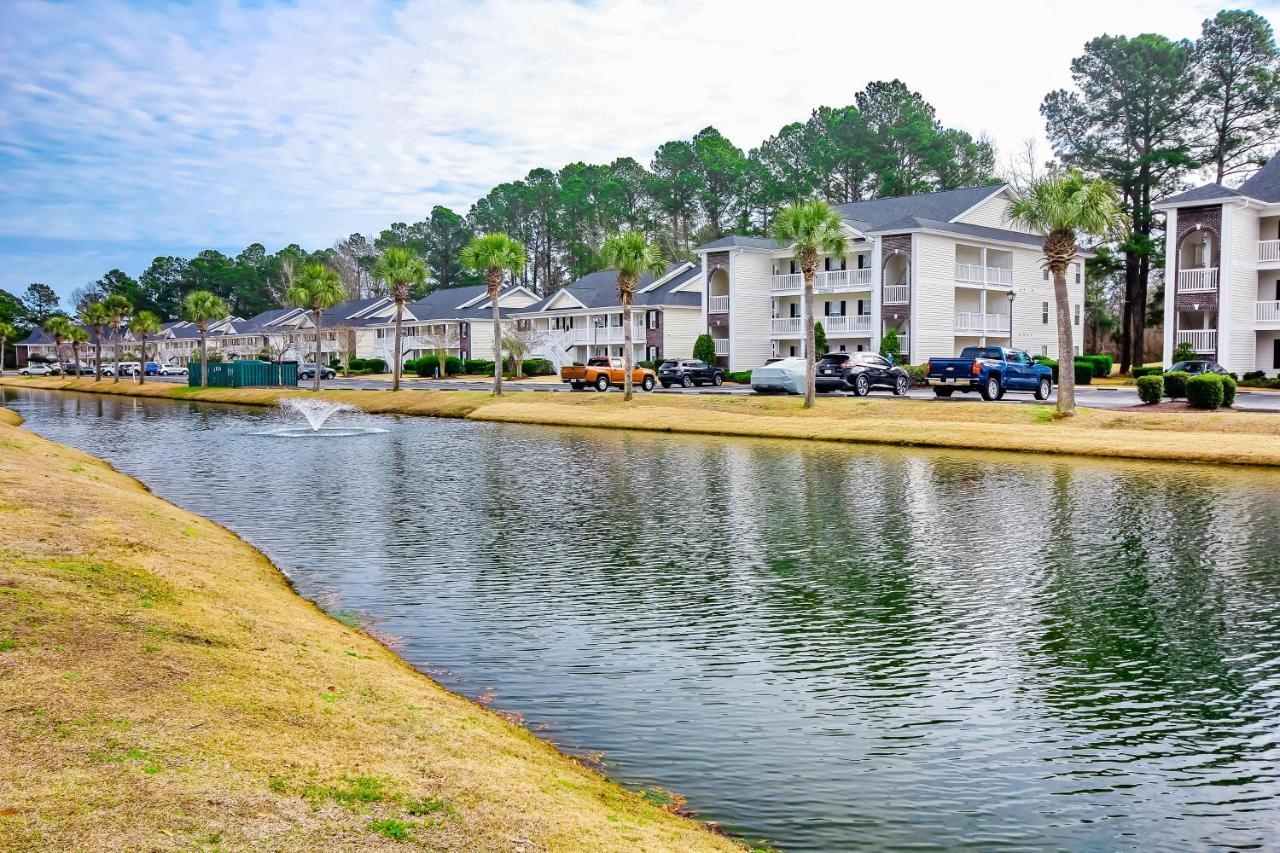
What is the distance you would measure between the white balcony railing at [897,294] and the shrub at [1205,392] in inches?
1017

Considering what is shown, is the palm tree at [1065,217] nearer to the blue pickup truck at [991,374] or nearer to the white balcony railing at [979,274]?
the blue pickup truck at [991,374]

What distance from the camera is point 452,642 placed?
480 inches

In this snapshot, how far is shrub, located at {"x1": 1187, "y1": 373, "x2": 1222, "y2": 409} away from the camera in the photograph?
120ft

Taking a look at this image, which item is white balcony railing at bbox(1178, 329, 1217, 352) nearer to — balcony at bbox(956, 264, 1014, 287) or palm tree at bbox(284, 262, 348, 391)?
balcony at bbox(956, 264, 1014, 287)

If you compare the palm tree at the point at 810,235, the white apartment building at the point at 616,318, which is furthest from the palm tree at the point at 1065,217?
the white apartment building at the point at 616,318

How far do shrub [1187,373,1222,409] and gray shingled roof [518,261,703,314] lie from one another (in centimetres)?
4492

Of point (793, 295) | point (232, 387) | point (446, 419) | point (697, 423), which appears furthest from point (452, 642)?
point (232, 387)

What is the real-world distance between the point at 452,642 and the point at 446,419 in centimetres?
3981

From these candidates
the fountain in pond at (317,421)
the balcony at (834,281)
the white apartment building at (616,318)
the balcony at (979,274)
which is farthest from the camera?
the white apartment building at (616,318)

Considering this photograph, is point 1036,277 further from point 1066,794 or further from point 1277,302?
point 1066,794

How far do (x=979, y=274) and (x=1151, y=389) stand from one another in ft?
90.0

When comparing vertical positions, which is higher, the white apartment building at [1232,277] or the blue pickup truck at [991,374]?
the white apartment building at [1232,277]

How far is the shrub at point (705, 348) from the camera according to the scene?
232 feet

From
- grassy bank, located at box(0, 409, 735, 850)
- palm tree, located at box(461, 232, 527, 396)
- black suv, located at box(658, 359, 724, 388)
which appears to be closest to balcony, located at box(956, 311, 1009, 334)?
black suv, located at box(658, 359, 724, 388)
